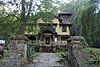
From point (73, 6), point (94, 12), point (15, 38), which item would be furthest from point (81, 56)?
point (73, 6)

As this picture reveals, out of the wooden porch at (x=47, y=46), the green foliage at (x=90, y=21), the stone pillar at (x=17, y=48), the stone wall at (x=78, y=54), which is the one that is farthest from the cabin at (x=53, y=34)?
the stone wall at (x=78, y=54)

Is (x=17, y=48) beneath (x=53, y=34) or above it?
above

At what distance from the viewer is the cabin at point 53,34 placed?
25781mm

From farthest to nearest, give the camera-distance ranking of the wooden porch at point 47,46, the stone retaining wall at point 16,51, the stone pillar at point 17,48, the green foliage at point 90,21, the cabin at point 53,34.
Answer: the cabin at point 53,34 → the wooden porch at point 47,46 → the green foliage at point 90,21 → the stone pillar at point 17,48 → the stone retaining wall at point 16,51

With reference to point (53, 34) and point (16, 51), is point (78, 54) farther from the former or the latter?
point (53, 34)

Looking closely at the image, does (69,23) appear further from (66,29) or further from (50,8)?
(50,8)

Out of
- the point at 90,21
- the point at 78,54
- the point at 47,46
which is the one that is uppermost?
the point at 90,21

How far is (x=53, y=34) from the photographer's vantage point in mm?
26953

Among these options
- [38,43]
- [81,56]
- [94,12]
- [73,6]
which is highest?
[73,6]

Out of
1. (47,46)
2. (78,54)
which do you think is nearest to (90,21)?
(78,54)

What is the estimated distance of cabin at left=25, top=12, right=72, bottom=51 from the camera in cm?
2578

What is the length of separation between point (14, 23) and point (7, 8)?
1540mm

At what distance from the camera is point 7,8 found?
48.2 ft

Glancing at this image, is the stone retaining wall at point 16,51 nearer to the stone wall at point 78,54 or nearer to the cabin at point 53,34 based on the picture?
the stone wall at point 78,54
